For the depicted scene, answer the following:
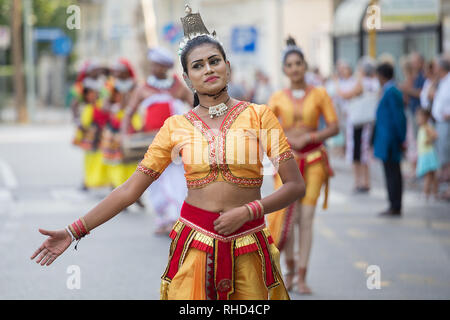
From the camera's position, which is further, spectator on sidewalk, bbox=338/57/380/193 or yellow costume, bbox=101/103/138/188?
spectator on sidewalk, bbox=338/57/380/193

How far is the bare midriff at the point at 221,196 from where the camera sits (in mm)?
4281

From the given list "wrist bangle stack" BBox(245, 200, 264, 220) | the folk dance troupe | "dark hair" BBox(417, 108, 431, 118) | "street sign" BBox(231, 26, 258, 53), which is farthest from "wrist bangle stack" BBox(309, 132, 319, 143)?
"street sign" BBox(231, 26, 258, 53)

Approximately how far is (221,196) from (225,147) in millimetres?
235

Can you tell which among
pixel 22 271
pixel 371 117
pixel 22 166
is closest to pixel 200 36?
pixel 22 271

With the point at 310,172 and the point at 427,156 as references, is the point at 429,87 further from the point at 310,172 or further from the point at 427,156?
the point at 310,172

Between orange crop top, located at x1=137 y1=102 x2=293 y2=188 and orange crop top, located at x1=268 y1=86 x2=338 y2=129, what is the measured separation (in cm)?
300

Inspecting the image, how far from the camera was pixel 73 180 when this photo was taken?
16.2 metres

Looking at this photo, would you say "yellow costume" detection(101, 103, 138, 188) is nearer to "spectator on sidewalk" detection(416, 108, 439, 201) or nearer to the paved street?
the paved street

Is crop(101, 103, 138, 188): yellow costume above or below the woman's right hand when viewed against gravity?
above

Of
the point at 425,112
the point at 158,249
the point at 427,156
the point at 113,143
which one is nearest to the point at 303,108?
the point at 158,249

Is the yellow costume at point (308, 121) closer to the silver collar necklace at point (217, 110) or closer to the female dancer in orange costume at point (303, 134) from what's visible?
the female dancer in orange costume at point (303, 134)

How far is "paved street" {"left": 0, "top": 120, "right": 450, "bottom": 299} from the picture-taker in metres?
7.43

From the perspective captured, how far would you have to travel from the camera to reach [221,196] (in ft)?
14.0

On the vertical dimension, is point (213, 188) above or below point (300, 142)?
below
